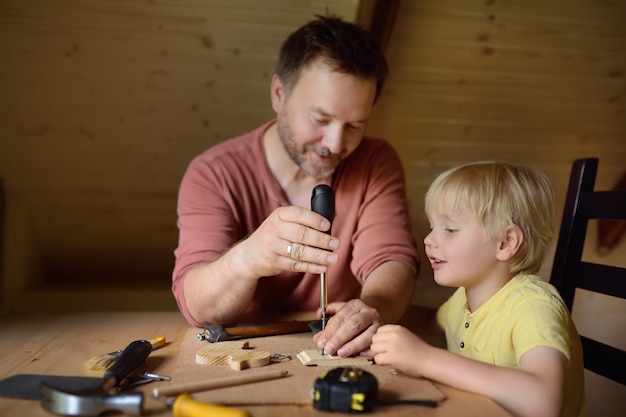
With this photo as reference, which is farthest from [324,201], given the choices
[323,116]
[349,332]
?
[323,116]

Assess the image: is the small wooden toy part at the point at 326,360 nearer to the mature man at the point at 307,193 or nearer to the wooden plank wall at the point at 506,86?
the mature man at the point at 307,193

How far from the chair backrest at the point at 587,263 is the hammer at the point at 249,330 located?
0.58 meters

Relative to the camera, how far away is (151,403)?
752 millimetres

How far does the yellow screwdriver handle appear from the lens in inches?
26.6

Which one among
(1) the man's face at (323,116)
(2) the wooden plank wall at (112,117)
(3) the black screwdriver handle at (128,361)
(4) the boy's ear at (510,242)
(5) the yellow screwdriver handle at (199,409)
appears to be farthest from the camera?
(2) the wooden plank wall at (112,117)

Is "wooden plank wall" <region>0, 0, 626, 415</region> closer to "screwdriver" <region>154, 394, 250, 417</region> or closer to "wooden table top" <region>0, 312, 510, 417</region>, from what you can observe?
"wooden table top" <region>0, 312, 510, 417</region>

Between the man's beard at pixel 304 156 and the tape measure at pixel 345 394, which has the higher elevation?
the man's beard at pixel 304 156

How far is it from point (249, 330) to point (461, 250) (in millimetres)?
439

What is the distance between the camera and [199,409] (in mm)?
688

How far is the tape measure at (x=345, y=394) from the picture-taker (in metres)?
0.72

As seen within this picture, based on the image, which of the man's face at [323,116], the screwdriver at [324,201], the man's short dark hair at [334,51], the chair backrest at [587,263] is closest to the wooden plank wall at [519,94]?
the man's short dark hair at [334,51]

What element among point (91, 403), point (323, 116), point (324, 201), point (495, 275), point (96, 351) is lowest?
point (96, 351)

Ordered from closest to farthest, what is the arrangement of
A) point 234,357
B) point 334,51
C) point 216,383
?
point 216,383 < point 234,357 < point 334,51

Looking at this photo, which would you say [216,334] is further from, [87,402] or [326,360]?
[87,402]
